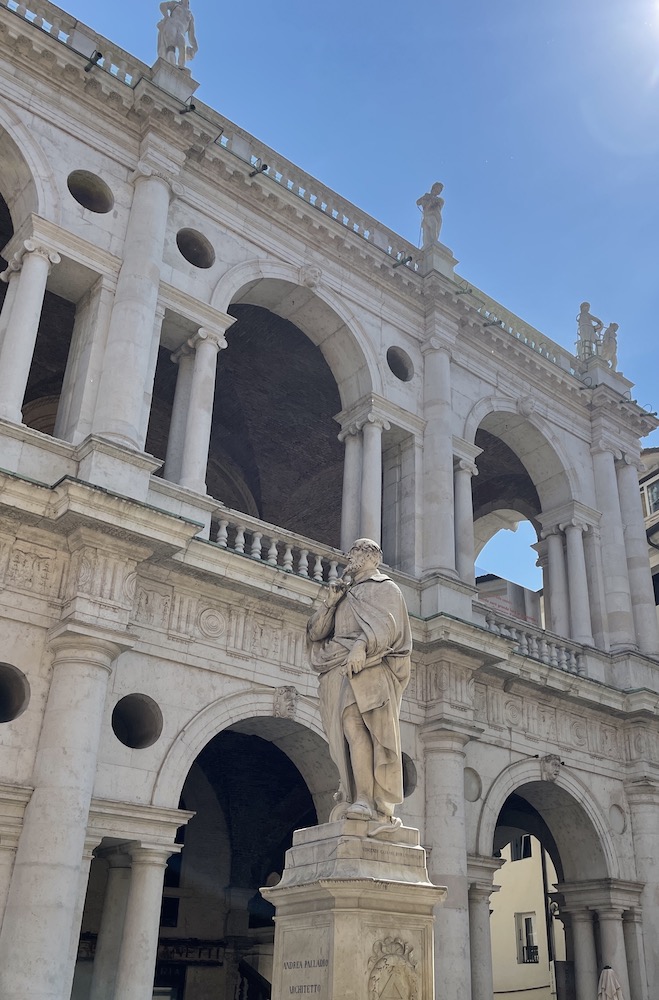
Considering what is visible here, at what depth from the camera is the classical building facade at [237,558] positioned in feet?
38.6

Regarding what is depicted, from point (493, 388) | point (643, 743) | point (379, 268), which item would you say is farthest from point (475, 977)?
point (379, 268)

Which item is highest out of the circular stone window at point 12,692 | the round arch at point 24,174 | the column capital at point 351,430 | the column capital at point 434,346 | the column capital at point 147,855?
the column capital at point 434,346

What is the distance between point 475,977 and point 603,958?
3.48 metres

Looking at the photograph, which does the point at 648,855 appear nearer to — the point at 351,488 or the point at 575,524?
the point at 575,524

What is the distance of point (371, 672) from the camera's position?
24.9 ft

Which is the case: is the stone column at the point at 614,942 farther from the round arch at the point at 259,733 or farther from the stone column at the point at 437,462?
the stone column at the point at 437,462

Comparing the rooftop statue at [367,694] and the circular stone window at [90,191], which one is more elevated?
the circular stone window at [90,191]

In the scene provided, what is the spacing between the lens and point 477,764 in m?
16.1

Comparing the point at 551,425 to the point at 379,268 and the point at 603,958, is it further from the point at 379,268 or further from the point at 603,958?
the point at 603,958

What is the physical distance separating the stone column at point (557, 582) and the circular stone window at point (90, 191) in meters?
11.3

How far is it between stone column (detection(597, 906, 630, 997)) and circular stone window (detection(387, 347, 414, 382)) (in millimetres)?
10085

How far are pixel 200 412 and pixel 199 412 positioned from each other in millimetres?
16

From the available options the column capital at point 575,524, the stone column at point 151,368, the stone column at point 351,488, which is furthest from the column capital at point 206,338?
the column capital at point 575,524

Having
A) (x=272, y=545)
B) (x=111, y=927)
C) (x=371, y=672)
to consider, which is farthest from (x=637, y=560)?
(x=371, y=672)
